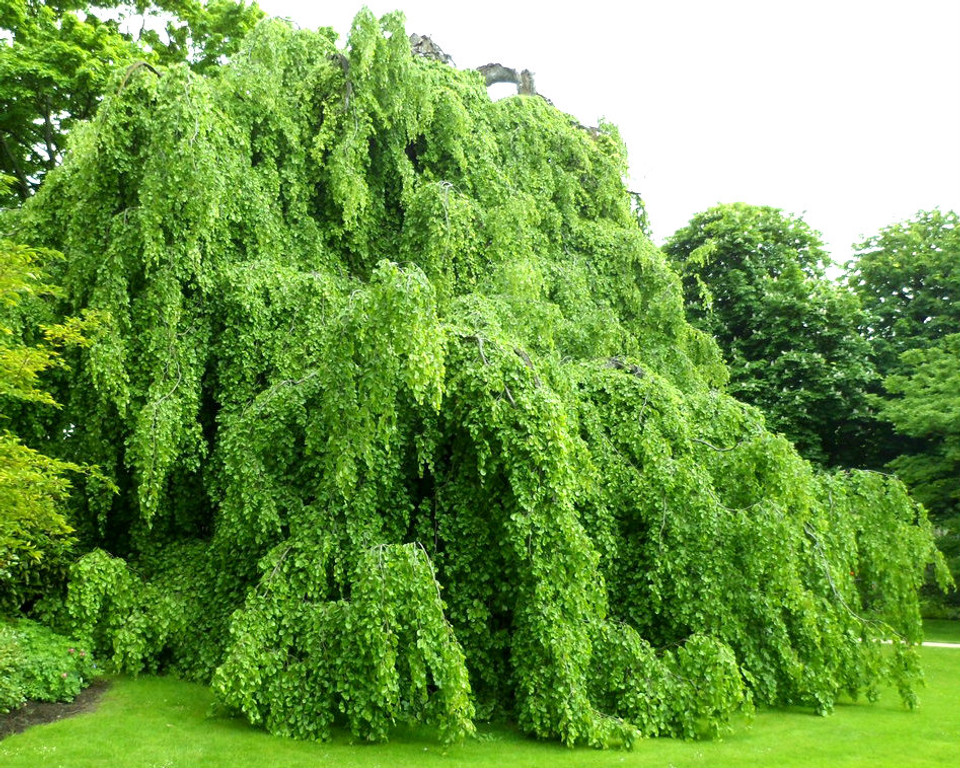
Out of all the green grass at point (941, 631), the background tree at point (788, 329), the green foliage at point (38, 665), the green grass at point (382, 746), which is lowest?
the green grass at point (382, 746)

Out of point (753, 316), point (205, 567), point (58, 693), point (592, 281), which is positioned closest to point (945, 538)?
point (753, 316)

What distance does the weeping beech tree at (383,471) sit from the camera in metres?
6.06

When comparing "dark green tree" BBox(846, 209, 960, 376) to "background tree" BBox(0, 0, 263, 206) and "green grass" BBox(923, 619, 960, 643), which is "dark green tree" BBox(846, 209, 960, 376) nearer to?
"green grass" BBox(923, 619, 960, 643)

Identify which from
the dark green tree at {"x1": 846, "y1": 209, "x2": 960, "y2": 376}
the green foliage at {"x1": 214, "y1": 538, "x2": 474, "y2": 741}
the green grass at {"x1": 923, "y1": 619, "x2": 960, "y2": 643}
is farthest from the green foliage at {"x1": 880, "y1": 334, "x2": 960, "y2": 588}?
the green foliage at {"x1": 214, "y1": 538, "x2": 474, "y2": 741}

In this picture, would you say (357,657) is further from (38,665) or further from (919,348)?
(919,348)

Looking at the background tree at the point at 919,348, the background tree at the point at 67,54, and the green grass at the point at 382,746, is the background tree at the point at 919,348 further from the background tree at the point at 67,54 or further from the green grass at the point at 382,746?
the background tree at the point at 67,54

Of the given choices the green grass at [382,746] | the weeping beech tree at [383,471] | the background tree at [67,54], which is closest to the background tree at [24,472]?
the weeping beech tree at [383,471]

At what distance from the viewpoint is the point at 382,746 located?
5797 millimetres

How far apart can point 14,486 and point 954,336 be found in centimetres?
1620

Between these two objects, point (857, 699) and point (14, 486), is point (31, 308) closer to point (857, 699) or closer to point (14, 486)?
point (14, 486)

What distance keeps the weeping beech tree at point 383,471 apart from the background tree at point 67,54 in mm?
5414

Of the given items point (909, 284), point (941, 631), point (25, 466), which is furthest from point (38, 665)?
point (909, 284)

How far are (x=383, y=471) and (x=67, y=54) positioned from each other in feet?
35.5

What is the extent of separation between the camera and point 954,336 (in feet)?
49.9
